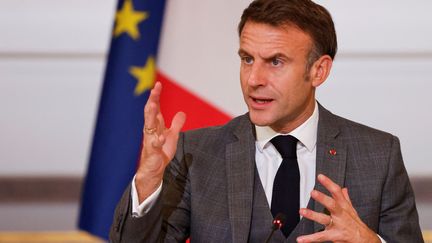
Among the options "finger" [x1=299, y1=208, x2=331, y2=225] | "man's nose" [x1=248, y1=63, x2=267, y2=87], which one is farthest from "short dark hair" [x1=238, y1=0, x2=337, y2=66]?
"finger" [x1=299, y1=208, x2=331, y2=225]

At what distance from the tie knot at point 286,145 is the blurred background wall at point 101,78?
78cm

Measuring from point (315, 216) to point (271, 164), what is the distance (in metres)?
0.38

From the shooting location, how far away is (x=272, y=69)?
210 cm

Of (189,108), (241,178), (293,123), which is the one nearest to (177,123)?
(241,178)

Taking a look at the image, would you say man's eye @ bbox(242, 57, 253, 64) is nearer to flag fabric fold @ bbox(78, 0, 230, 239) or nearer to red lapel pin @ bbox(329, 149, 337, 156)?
red lapel pin @ bbox(329, 149, 337, 156)

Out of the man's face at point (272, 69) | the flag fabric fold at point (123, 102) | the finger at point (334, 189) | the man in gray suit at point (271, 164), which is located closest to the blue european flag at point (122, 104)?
the flag fabric fold at point (123, 102)

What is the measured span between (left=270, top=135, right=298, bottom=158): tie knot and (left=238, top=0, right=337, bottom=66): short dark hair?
20 cm

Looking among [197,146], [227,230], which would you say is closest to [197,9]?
[197,146]

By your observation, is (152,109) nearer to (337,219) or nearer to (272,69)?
(272,69)

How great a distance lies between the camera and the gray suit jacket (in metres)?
2.11

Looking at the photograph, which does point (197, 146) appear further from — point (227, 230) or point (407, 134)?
point (407, 134)

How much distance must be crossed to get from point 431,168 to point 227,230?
1.49 m

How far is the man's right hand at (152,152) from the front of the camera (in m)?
1.94

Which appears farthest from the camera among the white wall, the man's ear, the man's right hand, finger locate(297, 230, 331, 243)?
the white wall
